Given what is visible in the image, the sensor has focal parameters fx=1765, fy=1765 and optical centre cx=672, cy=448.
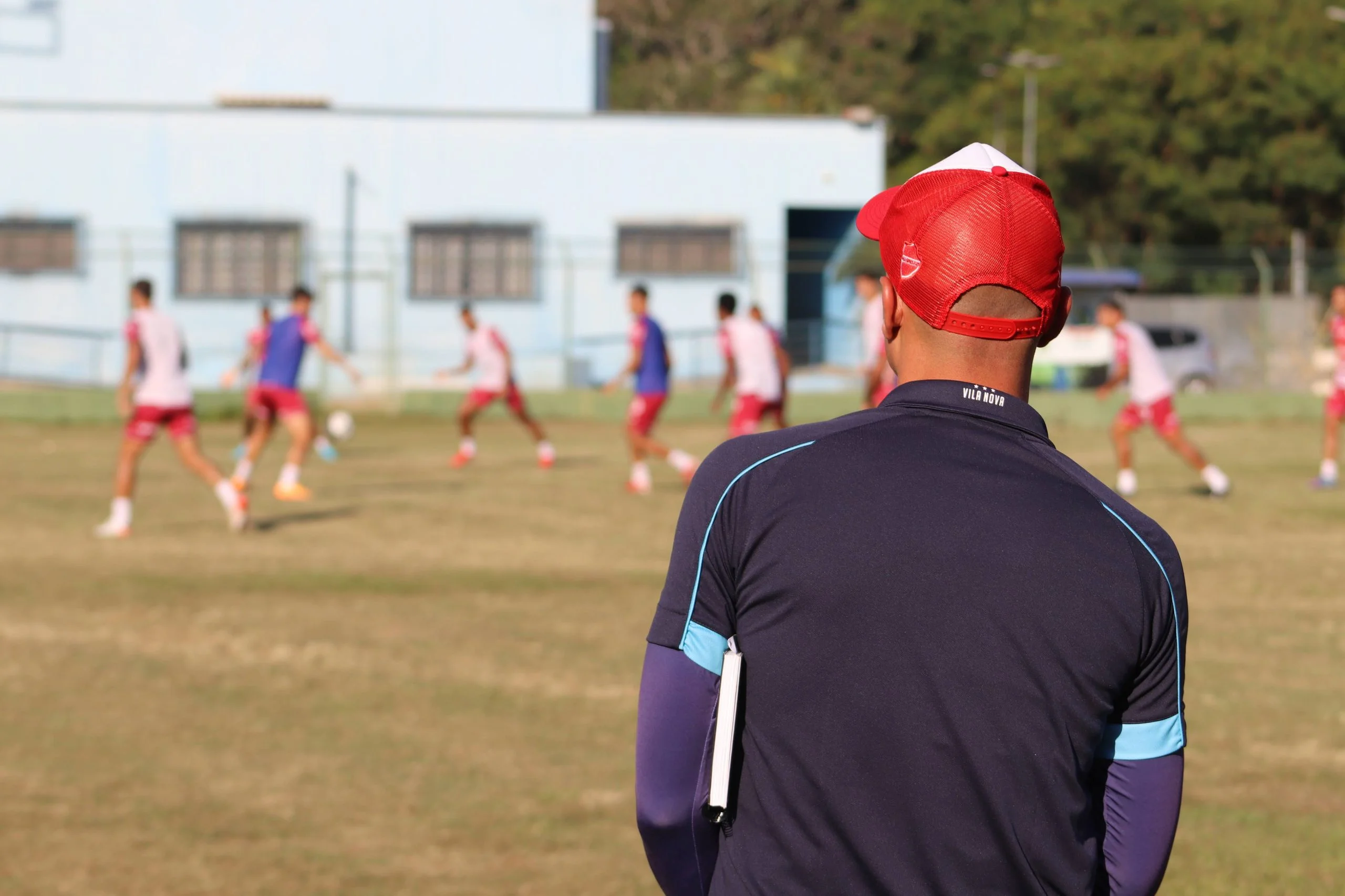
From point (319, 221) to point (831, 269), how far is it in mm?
9583

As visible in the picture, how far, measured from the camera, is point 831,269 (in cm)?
3169

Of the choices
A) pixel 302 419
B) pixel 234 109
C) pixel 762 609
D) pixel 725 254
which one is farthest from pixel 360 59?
pixel 762 609

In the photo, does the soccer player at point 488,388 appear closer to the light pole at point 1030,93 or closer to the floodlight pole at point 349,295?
the floodlight pole at point 349,295

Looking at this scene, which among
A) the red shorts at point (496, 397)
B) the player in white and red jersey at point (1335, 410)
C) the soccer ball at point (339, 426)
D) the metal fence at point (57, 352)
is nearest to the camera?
the player in white and red jersey at point (1335, 410)

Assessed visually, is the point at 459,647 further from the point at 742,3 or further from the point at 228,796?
the point at 742,3

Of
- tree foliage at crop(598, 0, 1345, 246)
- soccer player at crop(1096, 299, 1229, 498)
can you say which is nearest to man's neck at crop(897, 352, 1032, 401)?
soccer player at crop(1096, 299, 1229, 498)

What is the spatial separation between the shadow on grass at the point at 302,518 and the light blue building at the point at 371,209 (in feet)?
51.3

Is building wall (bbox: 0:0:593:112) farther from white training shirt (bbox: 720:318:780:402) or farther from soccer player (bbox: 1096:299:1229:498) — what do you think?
soccer player (bbox: 1096:299:1229:498)

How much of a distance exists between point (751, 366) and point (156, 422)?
619 centimetres

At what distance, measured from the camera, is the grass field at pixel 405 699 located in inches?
220

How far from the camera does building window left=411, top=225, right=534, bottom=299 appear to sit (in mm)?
32938

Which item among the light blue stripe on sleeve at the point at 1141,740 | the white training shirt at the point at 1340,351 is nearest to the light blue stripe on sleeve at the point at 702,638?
the light blue stripe on sleeve at the point at 1141,740

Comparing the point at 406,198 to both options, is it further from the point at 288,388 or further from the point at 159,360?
the point at 159,360

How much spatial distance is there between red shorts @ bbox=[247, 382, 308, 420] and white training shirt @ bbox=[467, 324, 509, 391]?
191 inches
